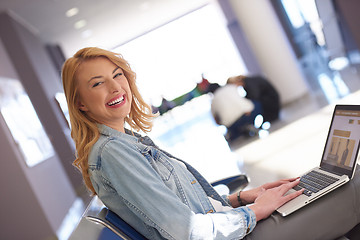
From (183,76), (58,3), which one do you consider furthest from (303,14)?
(183,76)

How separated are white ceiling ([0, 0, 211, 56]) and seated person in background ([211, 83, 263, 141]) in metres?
4.11

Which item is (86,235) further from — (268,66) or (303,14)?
(303,14)

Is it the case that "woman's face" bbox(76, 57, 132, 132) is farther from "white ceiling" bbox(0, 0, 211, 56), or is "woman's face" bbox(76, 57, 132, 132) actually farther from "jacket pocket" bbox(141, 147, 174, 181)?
"white ceiling" bbox(0, 0, 211, 56)

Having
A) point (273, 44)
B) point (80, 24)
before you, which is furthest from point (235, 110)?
point (80, 24)

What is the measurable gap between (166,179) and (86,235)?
299mm

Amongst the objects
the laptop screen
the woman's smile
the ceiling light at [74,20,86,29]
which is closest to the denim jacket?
the woman's smile

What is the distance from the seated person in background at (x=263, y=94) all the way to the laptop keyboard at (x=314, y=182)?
5.41 m

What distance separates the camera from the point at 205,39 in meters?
18.6

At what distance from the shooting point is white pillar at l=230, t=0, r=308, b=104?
26.4 feet

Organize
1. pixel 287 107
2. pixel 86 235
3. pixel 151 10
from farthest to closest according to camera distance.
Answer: pixel 151 10 < pixel 287 107 < pixel 86 235

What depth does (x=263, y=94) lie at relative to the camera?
6848 mm

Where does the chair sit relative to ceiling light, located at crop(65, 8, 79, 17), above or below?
below

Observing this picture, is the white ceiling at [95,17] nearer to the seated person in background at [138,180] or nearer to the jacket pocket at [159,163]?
the seated person in background at [138,180]

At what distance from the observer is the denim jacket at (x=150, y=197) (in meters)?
1.07
